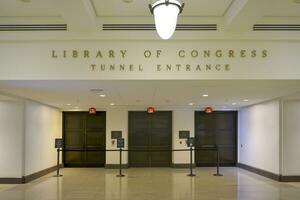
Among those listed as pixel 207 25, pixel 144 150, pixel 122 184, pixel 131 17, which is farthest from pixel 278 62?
pixel 144 150

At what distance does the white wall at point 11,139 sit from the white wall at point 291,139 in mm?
7876

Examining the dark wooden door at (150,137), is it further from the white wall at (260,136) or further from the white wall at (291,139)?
the white wall at (291,139)

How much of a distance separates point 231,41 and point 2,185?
7.55m

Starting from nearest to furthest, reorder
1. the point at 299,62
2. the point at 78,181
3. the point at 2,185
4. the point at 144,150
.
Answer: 1. the point at 299,62
2. the point at 2,185
3. the point at 78,181
4. the point at 144,150

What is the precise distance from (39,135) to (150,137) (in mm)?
4682

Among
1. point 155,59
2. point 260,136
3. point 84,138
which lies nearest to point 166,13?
point 155,59

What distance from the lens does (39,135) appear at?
37.3 feet

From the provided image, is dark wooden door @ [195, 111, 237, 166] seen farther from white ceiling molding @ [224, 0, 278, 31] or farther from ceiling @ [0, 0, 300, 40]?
white ceiling molding @ [224, 0, 278, 31]

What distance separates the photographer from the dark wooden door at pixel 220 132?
1430 centimetres

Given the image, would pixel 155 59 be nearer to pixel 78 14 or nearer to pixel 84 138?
pixel 78 14

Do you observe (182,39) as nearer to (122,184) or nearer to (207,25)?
(207,25)

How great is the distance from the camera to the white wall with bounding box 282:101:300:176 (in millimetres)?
10227

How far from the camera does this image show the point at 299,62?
605 centimetres

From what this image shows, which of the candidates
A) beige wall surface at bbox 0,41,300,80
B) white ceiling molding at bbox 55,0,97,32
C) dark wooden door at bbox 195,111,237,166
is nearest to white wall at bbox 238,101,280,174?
dark wooden door at bbox 195,111,237,166
